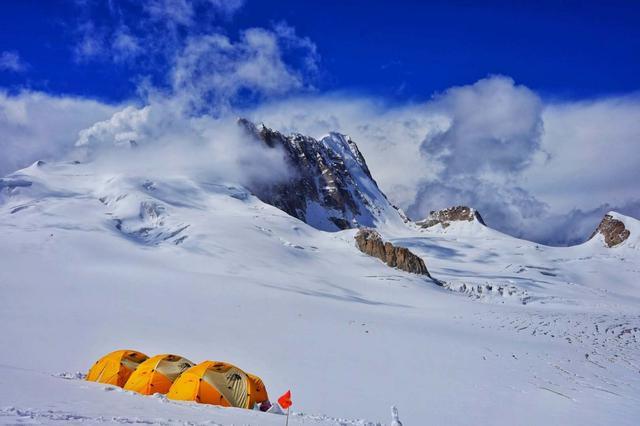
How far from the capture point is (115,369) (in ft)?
51.6

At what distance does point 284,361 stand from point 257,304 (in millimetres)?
12907

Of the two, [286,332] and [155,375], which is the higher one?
[286,332]

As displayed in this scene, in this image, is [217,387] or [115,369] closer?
[217,387]

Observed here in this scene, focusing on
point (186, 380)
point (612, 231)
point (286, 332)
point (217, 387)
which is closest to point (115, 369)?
point (186, 380)

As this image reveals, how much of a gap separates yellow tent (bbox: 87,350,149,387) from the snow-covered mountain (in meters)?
2.08

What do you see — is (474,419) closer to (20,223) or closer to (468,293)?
(468,293)

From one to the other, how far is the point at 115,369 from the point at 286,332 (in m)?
10.7

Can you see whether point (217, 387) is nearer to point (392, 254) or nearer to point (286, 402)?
point (286, 402)

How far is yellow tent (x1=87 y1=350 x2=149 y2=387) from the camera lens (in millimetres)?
15602

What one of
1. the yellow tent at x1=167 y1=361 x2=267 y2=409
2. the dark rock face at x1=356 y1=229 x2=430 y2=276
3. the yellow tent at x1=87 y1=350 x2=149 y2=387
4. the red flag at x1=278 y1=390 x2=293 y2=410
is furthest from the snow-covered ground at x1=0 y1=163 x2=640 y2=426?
the dark rock face at x1=356 y1=229 x2=430 y2=276

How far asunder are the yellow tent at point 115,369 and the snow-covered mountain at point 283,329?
2083 mm

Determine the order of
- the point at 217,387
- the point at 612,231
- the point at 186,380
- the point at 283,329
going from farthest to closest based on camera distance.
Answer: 1. the point at 612,231
2. the point at 283,329
3. the point at 186,380
4. the point at 217,387

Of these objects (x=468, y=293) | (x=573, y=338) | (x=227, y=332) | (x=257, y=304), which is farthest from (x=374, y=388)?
(x=468, y=293)

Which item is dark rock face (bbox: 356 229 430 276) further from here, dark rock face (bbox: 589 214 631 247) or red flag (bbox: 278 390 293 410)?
dark rock face (bbox: 589 214 631 247)
